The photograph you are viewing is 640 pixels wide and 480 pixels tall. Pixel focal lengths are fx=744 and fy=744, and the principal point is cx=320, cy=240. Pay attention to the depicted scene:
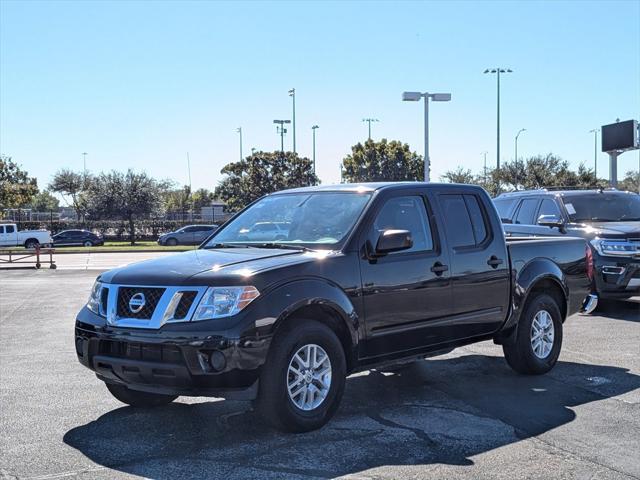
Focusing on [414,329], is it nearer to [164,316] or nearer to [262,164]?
[164,316]

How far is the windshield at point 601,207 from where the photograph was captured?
1255 centimetres

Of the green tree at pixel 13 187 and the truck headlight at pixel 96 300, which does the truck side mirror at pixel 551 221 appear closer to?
the truck headlight at pixel 96 300

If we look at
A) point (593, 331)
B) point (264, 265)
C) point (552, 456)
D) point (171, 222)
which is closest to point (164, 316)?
point (264, 265)

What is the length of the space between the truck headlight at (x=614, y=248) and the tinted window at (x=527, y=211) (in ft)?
5.62

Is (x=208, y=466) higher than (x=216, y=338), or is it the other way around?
(x=216, y=338)

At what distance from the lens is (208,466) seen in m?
4.73

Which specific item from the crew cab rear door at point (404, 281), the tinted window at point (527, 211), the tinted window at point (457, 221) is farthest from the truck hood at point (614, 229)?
the crew cab rear door at point (404, 281)

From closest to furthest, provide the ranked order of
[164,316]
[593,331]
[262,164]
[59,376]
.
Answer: [164,316] < [59,376] < [593,331] < [262,164]

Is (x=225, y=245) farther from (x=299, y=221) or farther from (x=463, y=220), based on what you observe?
(x=463, y=220)

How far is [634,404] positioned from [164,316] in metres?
4.04

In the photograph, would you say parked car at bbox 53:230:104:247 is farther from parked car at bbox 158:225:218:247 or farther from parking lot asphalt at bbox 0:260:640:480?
parking lot asphalt at bbox 0:260:640:480

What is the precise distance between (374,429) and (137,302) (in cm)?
198

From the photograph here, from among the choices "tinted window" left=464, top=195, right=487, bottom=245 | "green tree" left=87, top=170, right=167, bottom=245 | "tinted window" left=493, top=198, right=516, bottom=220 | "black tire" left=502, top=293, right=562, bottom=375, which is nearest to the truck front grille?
"tinted window" left=464, top=195, right=487, bottom=245

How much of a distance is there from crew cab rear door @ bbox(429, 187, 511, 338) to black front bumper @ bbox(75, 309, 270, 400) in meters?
2.24
